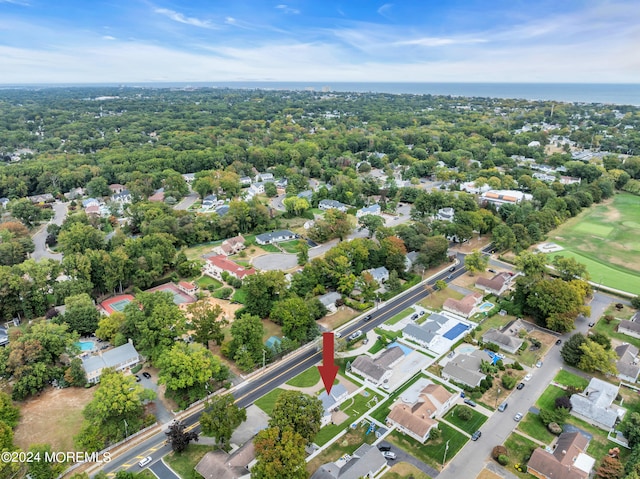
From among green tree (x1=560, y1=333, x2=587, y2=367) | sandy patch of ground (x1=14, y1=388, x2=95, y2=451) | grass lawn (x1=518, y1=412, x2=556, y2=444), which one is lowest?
sandy patch of ground (x1=14, y1=388, x2=95, y2=451)

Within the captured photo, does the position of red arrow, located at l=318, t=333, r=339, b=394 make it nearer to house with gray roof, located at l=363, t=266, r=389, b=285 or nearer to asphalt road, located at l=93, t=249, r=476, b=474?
asphalt road, located at l=93, t=249, r=476, b=474

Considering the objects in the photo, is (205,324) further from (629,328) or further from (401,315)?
(629,328)

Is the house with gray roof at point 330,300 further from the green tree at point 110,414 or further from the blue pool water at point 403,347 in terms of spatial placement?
the green tree at point 110,414

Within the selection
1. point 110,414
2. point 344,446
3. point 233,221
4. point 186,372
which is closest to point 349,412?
point 344,446

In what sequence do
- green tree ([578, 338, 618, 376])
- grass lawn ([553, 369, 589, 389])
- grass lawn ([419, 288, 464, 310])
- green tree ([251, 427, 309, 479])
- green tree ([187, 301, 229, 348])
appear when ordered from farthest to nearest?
grass lawn ([419, 288, 464, 310]) < green tree ([187, 301, 229, 348]) < green tree ([578, 338, 618, 376]) < grass lawn ([553, 369, 589, 389]) < green tree ([251, 427, 309, 479])

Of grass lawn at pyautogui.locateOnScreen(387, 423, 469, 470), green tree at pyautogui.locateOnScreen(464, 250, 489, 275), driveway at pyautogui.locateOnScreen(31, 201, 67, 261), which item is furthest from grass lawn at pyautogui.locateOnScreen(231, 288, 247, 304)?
green tree at pyautogui.locateOnScreen(464, 250, 489, 275)
